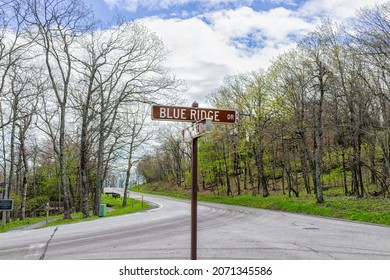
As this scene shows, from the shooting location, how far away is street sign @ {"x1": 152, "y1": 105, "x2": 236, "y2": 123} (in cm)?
446

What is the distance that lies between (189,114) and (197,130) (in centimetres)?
29

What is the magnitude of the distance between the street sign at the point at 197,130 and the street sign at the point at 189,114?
5.5 inches

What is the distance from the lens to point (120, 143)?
26.9 m

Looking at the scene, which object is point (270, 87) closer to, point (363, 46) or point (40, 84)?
point (363, 46)

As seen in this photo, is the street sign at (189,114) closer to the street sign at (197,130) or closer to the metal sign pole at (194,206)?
the street sign at (197,130)

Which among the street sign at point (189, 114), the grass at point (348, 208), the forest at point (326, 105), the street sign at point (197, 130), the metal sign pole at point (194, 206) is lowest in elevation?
the grass at point (348, 208)

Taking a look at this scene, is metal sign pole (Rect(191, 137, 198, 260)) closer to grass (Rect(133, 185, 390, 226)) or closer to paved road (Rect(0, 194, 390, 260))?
paved road (Rect(0, 194, 390, 260))

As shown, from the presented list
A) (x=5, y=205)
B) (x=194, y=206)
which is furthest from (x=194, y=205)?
(x=5, y=205)

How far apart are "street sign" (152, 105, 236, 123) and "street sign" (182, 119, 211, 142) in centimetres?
14

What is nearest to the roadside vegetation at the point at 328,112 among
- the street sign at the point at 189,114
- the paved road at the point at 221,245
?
the paved road at the point at 221,245

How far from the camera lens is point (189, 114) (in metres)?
4.50

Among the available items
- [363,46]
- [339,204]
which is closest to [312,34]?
[363,46]

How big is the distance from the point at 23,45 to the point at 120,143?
11.8 metres

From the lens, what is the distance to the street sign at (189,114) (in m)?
4.46
